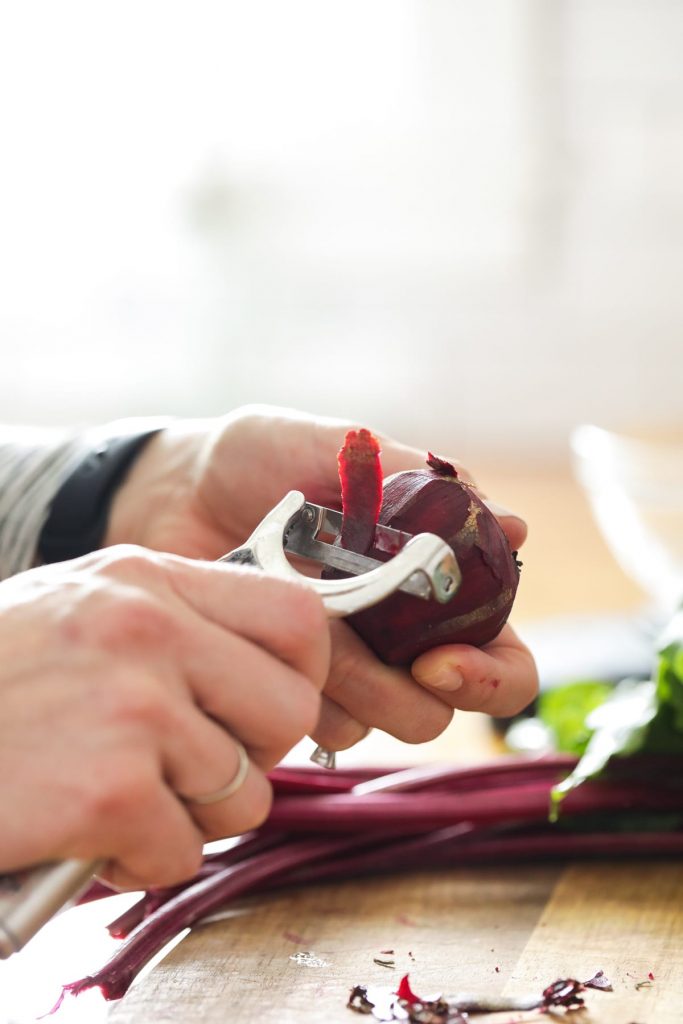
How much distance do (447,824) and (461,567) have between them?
0.42 meters

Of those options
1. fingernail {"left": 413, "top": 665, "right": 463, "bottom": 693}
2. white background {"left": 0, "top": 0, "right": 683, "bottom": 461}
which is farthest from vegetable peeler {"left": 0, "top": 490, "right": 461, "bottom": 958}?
white background {"left": 0, "top": 0, "right": 683, "bottom": 461}

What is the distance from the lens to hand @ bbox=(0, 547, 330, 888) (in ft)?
2.49

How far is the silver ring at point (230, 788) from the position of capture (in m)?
0.83

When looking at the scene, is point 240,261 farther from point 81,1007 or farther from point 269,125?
point 81,1007

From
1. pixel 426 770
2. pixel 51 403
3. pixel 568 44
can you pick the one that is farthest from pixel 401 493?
pixel 51 403

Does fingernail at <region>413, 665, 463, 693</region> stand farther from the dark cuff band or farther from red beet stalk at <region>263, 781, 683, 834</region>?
the dark cuff band

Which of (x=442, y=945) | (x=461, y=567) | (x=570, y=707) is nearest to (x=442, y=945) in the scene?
(x=442, y=945)

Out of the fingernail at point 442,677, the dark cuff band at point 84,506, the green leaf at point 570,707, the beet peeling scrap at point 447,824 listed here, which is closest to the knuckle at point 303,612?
the fingernail at point 442,677

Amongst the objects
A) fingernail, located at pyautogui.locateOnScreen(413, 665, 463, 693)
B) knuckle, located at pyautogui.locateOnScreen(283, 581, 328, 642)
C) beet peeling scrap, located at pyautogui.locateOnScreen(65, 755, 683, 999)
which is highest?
knuckle, located at pyautogui.locateOnScreen(283, 581, 328, 642)

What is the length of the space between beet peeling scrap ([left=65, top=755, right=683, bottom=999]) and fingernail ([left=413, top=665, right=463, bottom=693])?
0.30 m

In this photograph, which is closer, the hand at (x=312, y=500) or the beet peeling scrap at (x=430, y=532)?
the beet peeling scrap at (x=430, y=532)

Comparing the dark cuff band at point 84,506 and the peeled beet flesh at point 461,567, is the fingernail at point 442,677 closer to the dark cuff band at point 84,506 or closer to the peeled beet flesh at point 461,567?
the peeled beet flesh at point 461,567

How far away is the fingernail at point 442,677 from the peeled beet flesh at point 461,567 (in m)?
0.02

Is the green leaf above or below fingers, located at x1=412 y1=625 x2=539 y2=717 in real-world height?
below
